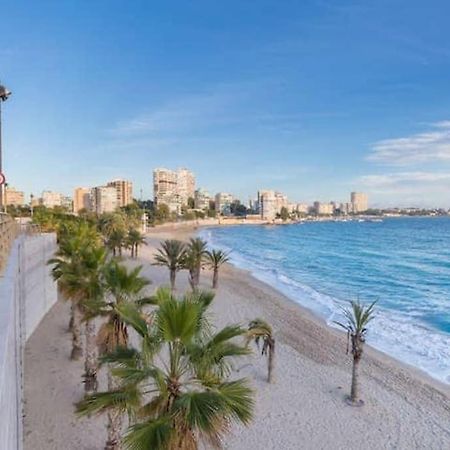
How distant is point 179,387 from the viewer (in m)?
5.62

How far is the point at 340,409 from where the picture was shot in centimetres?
1216

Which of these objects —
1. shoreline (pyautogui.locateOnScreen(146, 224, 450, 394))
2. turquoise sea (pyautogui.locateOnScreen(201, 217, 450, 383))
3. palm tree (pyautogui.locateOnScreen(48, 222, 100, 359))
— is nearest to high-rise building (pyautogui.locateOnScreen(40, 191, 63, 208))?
turquoise sea (pyautogui.locateOnScreen(201, 217, 450, 383))

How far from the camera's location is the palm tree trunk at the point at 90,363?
473 inches

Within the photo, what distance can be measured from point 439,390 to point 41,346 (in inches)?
555

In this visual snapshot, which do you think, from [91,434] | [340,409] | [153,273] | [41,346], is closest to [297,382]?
[340,409]

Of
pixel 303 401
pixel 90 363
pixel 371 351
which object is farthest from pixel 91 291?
pixel 371 351

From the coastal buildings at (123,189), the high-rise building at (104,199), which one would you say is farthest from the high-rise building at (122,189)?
the high-rise building at (104,199)

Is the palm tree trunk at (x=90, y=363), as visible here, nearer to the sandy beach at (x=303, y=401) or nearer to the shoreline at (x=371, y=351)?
the sandy beach at (x=303, y=401)

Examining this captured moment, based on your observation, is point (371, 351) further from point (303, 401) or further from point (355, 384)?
point (303, 401)

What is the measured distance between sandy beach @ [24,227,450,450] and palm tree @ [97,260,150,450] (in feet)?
4.83

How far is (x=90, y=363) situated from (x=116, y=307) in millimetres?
4817

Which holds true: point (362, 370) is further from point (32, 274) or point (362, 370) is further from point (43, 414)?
point (32, 274)

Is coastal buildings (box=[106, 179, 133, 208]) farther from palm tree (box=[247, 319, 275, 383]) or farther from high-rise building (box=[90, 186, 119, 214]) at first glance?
palm tree (box=[247, 319, 275, 383])

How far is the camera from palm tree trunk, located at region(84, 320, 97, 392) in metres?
12.0
